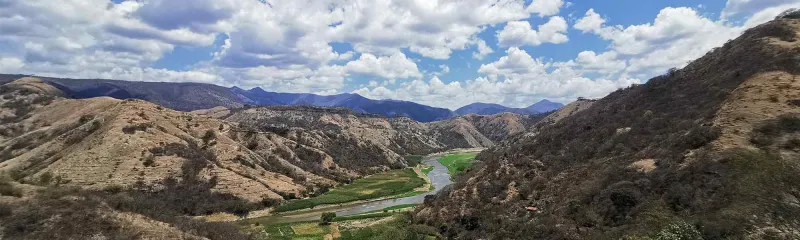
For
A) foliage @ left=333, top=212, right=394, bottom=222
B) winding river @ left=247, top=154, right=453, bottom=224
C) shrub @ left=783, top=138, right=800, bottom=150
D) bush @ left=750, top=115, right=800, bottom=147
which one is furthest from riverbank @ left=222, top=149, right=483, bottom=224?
shrub @ left=783, top=138, right=800, bottom=150

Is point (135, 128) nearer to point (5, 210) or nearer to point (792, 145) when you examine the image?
point (5, 210)

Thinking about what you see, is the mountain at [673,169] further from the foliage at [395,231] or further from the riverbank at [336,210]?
the riverbank at [336,210]

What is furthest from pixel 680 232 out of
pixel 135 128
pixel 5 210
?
pixel 135 128

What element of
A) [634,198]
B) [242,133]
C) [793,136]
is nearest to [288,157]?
[242,133]

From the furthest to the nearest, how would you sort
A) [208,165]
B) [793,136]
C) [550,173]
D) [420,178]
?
[420,178], [208,165], [550,173], [793,136]

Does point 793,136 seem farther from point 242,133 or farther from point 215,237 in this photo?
point 242,133

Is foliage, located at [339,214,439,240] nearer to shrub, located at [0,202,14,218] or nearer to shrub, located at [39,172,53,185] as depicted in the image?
shrub, located at [0,202,14,218]
